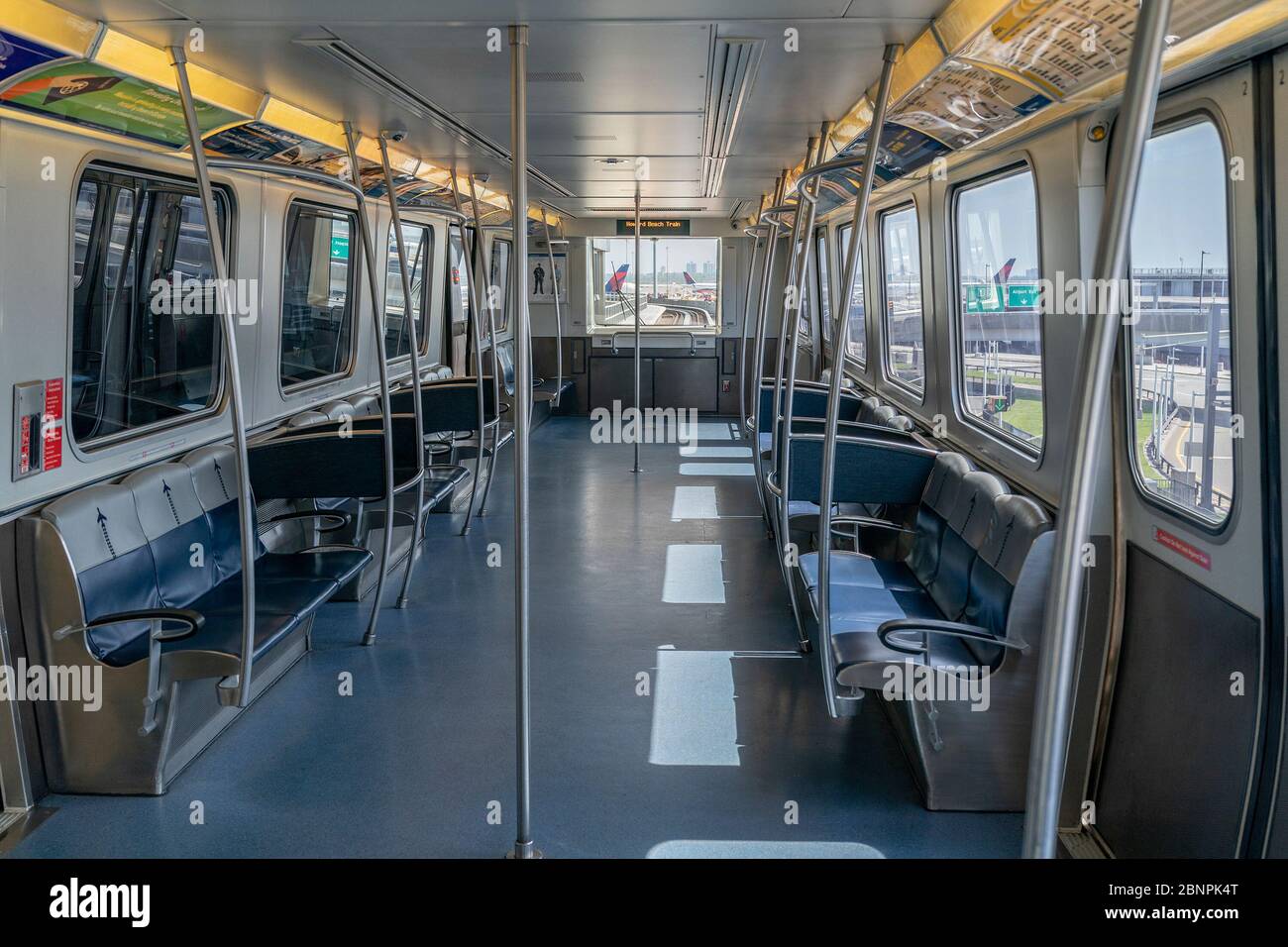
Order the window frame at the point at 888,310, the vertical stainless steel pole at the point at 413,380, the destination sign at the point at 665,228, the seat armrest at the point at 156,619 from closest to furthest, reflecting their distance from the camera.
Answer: the seat armrest at the point at 156,619 → the vertical stainless steel pole at the point at 413,380 → the window frame at the point at 888,310 → the destination sign at the point at 665,228

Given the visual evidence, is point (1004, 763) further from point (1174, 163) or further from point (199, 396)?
point (199, 396)

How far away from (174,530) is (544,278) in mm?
9664

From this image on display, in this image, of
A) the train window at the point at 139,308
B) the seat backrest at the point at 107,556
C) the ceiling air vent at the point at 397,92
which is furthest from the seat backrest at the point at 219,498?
the ceiling air vent at the point at 397,92

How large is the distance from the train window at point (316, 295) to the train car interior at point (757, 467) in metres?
0.18

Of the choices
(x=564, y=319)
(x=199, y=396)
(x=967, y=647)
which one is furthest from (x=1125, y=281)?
(x=564, y=319)

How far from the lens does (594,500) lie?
27.8 feet

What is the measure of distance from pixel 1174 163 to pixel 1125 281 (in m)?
0.40

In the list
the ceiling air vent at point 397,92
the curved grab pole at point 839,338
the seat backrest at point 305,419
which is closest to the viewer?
the curved grab pole at point 839,338

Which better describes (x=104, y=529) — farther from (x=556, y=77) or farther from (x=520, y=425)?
(x=556, y=77)

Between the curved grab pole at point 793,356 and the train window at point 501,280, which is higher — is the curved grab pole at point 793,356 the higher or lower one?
the lower one

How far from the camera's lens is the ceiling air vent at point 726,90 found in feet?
10.7

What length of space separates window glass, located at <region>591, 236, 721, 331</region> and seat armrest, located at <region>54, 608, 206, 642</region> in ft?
34.8

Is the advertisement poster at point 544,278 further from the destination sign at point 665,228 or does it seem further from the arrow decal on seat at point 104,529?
the arrow decal on seat at point 104,529

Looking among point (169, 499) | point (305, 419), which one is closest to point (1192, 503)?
point (169, 499)
